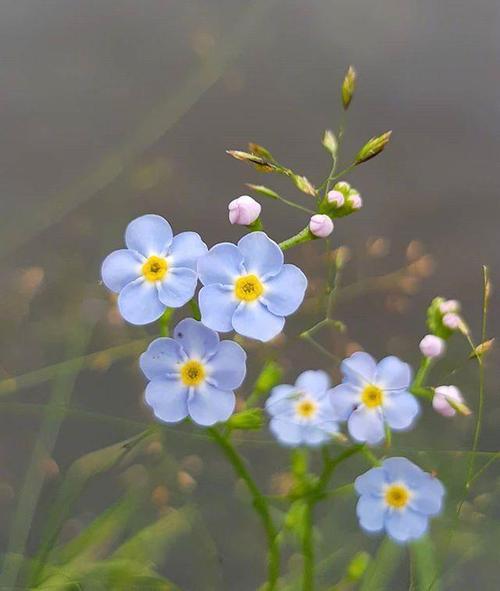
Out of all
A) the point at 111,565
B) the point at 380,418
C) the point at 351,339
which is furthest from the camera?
the point at 351,339

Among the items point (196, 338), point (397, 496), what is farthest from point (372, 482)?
point (196, 338)

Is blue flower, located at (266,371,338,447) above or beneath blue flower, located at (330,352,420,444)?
beneath

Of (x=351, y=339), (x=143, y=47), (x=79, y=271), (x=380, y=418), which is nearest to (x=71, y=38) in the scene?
(x=143, y=47)

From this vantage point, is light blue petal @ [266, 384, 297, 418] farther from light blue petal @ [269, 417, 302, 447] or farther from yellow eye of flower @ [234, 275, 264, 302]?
yellow eye of flower @ [234, 275, 264, 302]

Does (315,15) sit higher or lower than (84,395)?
higher

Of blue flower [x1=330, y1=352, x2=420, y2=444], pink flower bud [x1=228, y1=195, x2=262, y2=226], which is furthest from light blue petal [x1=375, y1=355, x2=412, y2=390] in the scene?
pink flower bud [x1=228, y1=195, x2=262, y2=226]

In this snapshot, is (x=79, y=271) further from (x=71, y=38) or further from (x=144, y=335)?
(x=71, y=38)

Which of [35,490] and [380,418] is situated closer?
[380,418]

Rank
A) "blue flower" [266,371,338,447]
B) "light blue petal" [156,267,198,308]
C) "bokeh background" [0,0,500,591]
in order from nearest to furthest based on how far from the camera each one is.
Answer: "light blue petal" [156,267,198,308]
"blue flower" [266,371,338,447]
"bokeh background" [0,0,500,591]
